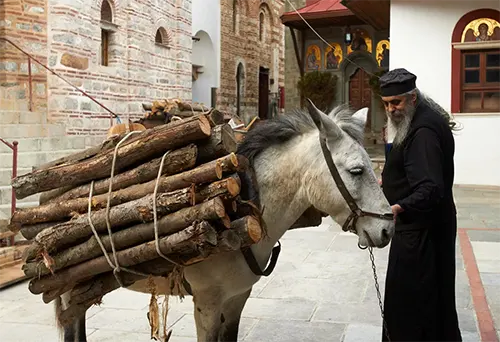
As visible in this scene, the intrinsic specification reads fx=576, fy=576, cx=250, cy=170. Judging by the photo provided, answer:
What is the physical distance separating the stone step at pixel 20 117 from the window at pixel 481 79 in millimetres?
9487

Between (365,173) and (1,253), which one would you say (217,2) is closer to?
(1,253)

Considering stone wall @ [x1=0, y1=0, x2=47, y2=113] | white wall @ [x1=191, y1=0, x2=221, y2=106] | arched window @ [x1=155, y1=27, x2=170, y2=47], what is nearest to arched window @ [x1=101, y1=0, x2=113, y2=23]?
stone wall @ [x1=0, y1=0, x2=47, y2=113]

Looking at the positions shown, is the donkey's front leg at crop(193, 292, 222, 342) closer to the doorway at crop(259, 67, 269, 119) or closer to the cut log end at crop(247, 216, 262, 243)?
the cut log end at crop(247, 216, 262, 243)

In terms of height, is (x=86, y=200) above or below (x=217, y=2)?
below

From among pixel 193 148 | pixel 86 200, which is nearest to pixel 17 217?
pixel 86 200

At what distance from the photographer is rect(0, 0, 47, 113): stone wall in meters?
11.5

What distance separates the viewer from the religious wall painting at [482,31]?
1317 cm

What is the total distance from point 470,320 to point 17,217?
12.8 ft

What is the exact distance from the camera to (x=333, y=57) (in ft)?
76.4

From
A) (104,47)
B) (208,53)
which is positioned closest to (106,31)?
(104,47)

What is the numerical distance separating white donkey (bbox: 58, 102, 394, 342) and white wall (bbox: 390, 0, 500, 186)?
420 inches

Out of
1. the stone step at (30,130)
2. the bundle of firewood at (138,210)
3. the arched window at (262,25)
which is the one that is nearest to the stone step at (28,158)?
the stone step at (30,130)

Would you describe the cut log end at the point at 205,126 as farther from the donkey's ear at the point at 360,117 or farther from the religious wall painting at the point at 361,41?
the religious wall painting at the point at 361,41

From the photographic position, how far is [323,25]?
75.0ft
